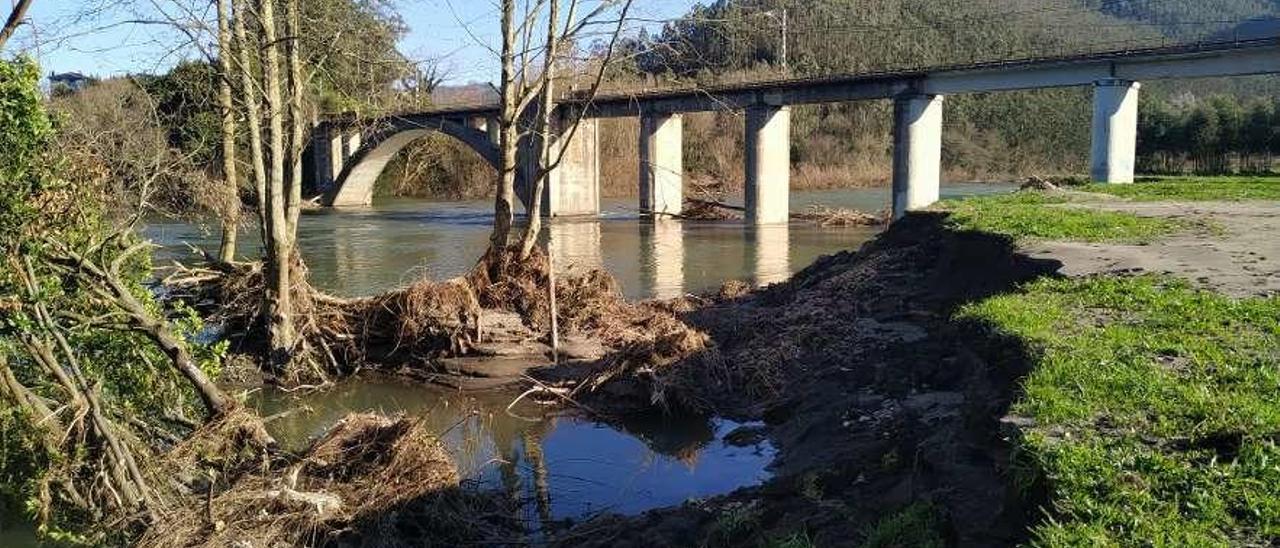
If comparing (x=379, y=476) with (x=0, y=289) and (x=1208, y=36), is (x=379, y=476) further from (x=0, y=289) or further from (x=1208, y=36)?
(x=1208, y=36)

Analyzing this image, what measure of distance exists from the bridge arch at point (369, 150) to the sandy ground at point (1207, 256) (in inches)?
1651

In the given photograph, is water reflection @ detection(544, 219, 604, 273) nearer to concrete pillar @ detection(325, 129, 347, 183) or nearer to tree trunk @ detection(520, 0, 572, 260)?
tree trunk @ detection(520, 0, 572, 260)

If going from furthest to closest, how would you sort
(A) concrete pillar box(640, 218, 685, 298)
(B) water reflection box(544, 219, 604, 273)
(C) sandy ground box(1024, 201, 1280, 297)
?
(B) water reflection box(544, 219, 604, 273) → (A) concrete pillar box(640, 218, 685, 298) → (C) sandy ground box(1024, 201, 1280, 297)

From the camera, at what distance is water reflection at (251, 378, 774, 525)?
417 inches

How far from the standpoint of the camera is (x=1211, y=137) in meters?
53.4

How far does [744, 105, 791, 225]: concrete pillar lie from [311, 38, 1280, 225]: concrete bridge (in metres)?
0.05

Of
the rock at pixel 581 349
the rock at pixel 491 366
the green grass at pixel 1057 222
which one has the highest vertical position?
the green grass at pixel 1057 222

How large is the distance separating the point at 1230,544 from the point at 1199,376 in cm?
251

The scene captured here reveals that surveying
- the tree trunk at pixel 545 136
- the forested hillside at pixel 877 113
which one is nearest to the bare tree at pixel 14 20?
the tree trunk at pixel 545 136

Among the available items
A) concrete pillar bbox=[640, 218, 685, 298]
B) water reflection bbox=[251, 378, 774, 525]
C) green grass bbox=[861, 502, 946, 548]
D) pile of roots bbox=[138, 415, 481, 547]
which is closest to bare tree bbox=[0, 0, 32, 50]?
pile of roots bbox=[138, 415, 481, 547]

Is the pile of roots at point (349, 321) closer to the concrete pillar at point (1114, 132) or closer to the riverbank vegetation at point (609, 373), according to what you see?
the riverbank vegetation at point (609, 373)

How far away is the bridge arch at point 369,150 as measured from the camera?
184ft

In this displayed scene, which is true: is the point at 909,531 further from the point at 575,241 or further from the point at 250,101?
the point at 575,241

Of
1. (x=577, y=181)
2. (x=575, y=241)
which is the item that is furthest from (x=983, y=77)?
(x=577, y=181)
